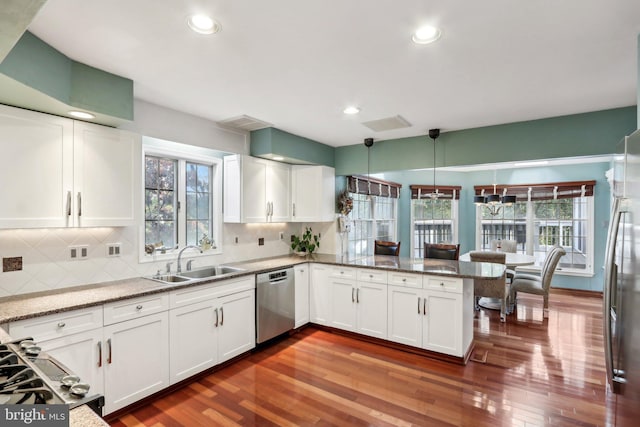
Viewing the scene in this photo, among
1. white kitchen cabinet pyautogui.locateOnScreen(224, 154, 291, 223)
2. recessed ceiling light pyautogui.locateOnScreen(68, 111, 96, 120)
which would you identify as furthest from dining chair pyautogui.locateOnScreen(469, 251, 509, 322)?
recessed ceiling light pyautogui.locateOnScreen(68, 111, 96, 120)

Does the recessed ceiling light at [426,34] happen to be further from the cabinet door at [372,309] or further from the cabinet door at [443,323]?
the cabinet door at [372,309]

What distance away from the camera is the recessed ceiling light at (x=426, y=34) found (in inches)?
71.6

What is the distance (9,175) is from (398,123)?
3.30 m

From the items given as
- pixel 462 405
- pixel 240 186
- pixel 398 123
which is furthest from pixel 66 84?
pixel 462 405

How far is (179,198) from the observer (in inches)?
138

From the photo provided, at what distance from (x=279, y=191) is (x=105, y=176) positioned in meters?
2.10

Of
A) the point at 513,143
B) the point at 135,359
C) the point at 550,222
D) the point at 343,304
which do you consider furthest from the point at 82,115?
the point at 550,222

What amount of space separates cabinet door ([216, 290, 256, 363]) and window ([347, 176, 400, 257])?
7.08 feet

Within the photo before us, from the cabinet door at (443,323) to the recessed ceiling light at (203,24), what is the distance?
2.91m

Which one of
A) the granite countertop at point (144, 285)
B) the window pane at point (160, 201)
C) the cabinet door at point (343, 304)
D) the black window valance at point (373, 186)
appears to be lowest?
the cabinet door at point (343, 304)

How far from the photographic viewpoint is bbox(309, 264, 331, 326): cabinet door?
4.09m

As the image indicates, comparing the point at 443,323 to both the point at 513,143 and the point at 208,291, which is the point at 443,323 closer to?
Result: the point at 513,143

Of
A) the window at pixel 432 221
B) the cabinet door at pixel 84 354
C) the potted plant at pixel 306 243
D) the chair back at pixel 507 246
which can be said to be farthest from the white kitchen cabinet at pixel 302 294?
the chair back at pixel 507 246

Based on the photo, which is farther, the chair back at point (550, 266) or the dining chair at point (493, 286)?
the chair back at point (550, 266)
